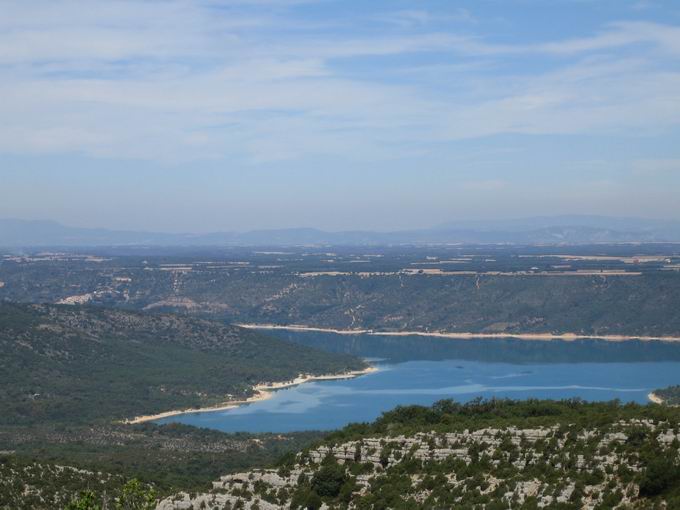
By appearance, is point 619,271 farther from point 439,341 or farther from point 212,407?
point 212,407

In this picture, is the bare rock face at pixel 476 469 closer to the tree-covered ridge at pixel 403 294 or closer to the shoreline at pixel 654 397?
the shoreline at pixel 654 397

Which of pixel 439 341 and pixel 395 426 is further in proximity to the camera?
pixel 439 341

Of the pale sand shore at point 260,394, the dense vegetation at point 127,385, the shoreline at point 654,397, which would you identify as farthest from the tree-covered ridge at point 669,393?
the pale sand shore at point 260,394

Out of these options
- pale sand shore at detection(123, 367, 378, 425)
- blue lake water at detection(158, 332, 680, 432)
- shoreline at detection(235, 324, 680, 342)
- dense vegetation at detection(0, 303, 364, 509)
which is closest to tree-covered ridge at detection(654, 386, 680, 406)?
blue lake water at detection(158, 332, 680, 432)

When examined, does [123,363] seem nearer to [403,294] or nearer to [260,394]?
[260,394]

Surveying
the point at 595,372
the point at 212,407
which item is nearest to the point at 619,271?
the point at 595,372
